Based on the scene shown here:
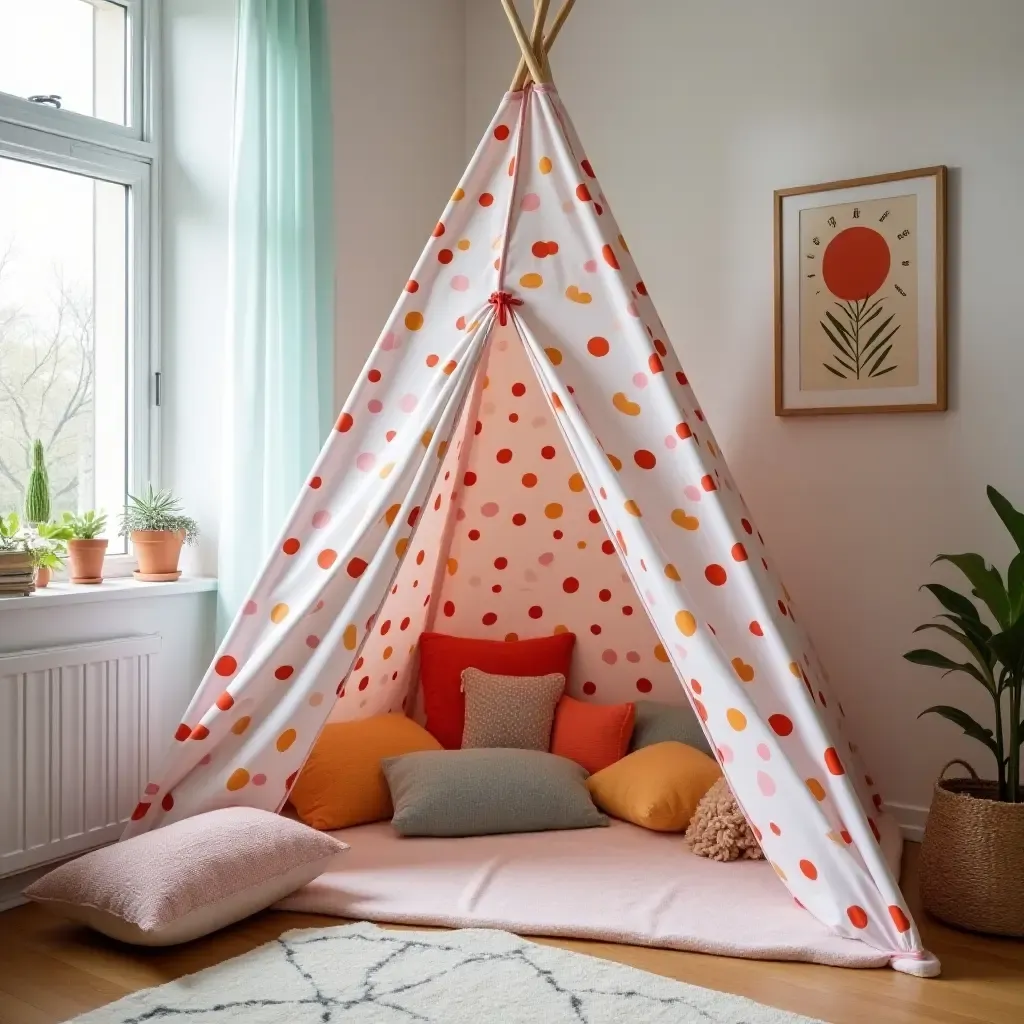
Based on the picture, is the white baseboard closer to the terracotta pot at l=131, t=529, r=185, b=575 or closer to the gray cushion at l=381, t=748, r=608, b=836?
the gray cushion at l=381, t=748, r=608, b=836

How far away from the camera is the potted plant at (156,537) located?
10.7 ft

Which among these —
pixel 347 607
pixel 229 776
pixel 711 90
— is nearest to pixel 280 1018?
pixel 229 776

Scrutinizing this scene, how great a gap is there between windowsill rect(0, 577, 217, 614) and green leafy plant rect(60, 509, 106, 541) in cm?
13

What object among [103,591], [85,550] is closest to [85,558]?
[85,550]

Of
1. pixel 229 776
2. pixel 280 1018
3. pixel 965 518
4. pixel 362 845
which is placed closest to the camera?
pixel 280 1018

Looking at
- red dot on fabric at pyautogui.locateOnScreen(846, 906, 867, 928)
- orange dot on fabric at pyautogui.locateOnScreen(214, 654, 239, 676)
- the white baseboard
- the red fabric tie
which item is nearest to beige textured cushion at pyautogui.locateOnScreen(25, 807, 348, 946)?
orange dot on fabric at pyautogui.locateOnScreen(214, 654, 239, 676)

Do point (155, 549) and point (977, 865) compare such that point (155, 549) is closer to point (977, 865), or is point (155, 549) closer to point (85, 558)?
point (85, 558)

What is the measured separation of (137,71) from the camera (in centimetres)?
344

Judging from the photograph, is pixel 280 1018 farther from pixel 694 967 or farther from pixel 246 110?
pixel 246 110

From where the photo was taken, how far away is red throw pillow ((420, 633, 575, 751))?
3666mm

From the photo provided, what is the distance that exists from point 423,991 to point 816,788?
934 mm

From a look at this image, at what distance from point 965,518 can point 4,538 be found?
102 inches

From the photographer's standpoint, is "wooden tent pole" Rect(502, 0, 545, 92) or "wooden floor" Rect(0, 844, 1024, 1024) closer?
"wooden floor" Rect(0, 844, 1024, 1024)

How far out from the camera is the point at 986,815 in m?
2.65
